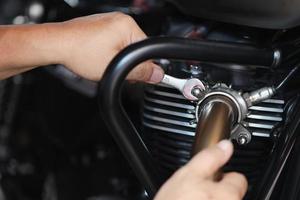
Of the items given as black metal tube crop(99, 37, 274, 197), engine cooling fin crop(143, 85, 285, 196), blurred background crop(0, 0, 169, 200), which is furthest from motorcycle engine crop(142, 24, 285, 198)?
blurred background crop(0, 0, 169, 200)

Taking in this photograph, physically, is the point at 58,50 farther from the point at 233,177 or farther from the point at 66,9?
the point at 66,9

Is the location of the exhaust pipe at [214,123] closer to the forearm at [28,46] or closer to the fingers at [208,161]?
the fingers at [208,161]

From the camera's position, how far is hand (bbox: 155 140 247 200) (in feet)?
1.34

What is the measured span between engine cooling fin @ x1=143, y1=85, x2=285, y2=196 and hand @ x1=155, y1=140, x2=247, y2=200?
165mm

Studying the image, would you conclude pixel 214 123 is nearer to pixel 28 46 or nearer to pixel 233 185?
pixel 233 185

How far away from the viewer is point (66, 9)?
89cm

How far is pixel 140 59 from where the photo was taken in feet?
1.50

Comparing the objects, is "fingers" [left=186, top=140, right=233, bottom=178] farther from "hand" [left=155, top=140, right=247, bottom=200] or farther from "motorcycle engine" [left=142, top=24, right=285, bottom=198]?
"motorcycle engine" [left=142, top=24, right=285, bottom=198]

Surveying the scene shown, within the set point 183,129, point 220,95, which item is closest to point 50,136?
point 183,129

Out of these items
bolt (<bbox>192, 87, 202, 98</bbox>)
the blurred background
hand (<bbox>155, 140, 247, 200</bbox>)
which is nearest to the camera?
hand (<bbox>155, 140, 247, 200</bbox>)

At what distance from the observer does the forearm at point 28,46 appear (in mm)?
542

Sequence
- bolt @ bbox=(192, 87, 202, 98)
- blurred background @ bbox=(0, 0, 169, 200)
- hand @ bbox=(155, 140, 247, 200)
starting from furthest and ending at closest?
blurred background @ bbox=(0, 0, 169, 200) < bolt @ bbox=(192, 87, 202, 98) < hand @ bbox=(155, 140, 247, 200)

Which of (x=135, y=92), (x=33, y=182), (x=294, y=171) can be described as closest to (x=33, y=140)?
(x=33, y=182)

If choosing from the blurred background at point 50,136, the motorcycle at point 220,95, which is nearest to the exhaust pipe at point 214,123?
the motorcycle at point 220,95
